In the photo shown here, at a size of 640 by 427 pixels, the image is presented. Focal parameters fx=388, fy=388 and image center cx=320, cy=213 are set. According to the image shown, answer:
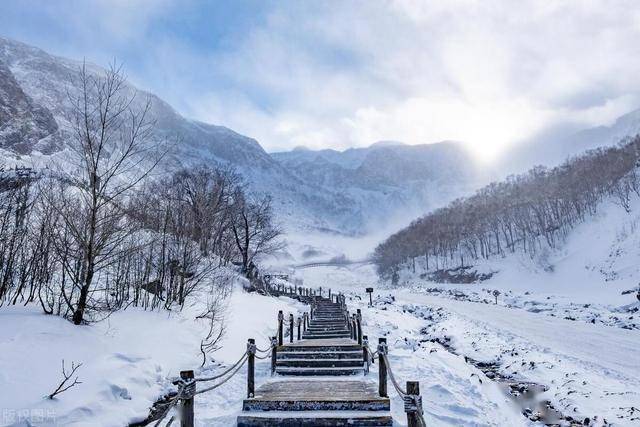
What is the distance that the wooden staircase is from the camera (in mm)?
6270

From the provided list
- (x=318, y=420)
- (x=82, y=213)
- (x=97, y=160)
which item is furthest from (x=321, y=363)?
(x=97, y=160)

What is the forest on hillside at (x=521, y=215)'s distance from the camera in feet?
214

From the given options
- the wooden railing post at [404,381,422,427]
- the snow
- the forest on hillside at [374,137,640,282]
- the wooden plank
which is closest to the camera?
the wooden railing post at [404,381,422,427]

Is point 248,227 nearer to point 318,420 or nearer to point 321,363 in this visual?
point 321,363

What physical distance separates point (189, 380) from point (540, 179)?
326 feet

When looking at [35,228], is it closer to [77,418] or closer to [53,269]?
[53,269]

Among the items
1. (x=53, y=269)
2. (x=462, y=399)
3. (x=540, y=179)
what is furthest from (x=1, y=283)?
(x=540, y=179)

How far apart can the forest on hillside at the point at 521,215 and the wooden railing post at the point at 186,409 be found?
2501 inches

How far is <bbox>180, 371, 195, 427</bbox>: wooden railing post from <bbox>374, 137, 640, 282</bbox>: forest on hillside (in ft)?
208

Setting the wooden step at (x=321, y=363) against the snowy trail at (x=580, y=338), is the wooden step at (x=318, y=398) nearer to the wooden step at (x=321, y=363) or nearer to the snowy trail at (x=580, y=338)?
the wooden step at (x=321, y=363)

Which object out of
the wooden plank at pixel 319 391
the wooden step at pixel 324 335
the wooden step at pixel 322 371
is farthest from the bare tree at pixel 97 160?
the wooden step at pixel 324 335

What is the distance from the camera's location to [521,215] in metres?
77.8

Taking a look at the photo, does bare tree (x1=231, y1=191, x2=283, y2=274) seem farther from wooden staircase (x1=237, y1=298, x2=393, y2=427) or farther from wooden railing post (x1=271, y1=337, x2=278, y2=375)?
wooden railing post (x1=271, y1=337, x2=278, y2=375)

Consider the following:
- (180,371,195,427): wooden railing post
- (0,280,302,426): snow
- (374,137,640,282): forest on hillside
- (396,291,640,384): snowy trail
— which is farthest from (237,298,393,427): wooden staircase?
(374,137,640,282): forest on hillside
